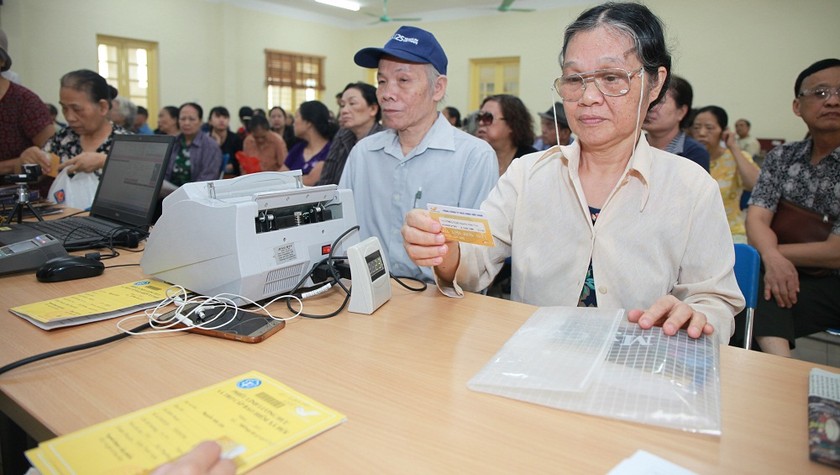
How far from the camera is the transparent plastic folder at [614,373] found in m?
0.73

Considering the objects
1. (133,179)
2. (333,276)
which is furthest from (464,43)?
(333,276)

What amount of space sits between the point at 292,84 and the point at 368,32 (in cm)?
202

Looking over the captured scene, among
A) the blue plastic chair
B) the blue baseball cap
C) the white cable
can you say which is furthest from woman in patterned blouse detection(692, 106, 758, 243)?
the white cable

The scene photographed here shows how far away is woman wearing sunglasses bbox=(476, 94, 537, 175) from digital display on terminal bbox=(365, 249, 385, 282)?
7.56ft

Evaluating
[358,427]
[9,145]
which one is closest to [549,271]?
[358,427]

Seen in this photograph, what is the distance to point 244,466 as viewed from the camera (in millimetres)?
611

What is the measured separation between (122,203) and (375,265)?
118 cm

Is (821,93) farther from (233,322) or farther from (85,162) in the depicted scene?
(85,162)

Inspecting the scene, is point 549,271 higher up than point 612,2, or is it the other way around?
point 612,2

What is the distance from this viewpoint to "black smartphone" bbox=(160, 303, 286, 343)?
986 mm

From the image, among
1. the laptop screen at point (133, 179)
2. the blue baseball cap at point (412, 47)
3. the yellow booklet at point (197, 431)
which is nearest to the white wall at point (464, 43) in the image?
the blue baseball cap at point (412, 47)

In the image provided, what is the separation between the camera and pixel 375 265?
3.90 ft

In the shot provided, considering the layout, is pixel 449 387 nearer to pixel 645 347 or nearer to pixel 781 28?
pixel 645 347

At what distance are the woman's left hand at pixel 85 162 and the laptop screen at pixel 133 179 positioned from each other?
450 millimetres
